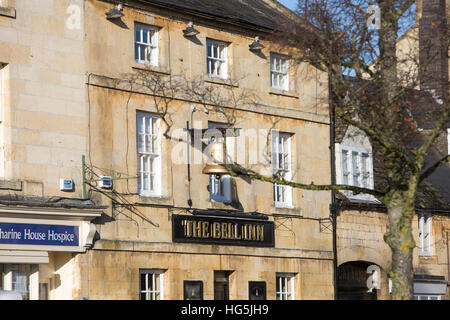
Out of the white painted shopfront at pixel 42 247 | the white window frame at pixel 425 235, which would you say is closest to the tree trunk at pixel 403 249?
the white painted shopfront at pixel 42 247

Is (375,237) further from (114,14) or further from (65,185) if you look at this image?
(65,185)

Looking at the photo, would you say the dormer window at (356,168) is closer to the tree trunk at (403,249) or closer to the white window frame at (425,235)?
the white window frame at (425,235)

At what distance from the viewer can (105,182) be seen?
24.5m

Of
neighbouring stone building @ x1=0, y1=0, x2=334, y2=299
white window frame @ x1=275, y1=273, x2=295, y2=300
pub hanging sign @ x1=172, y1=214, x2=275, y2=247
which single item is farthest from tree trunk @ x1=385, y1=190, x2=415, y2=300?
white window frame @ x1=275, y1=273, x2=295, y2=300

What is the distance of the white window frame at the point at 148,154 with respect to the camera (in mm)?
25797

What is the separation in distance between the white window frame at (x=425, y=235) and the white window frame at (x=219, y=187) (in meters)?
8.92

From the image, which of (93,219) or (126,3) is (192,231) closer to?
(93,219)

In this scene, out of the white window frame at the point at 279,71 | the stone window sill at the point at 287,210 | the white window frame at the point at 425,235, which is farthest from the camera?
the white window frame at the point at 425,235

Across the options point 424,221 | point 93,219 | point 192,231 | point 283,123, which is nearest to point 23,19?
point 93,219

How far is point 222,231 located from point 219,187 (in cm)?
131

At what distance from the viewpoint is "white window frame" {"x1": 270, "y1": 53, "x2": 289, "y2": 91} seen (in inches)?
1172

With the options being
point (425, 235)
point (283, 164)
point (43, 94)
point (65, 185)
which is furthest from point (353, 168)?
point (43, 94)

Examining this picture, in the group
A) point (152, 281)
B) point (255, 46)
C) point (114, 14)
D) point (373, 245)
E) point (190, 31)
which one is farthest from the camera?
point (373, 245)

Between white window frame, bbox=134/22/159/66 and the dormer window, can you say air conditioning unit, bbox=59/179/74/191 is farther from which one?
the dormer window
